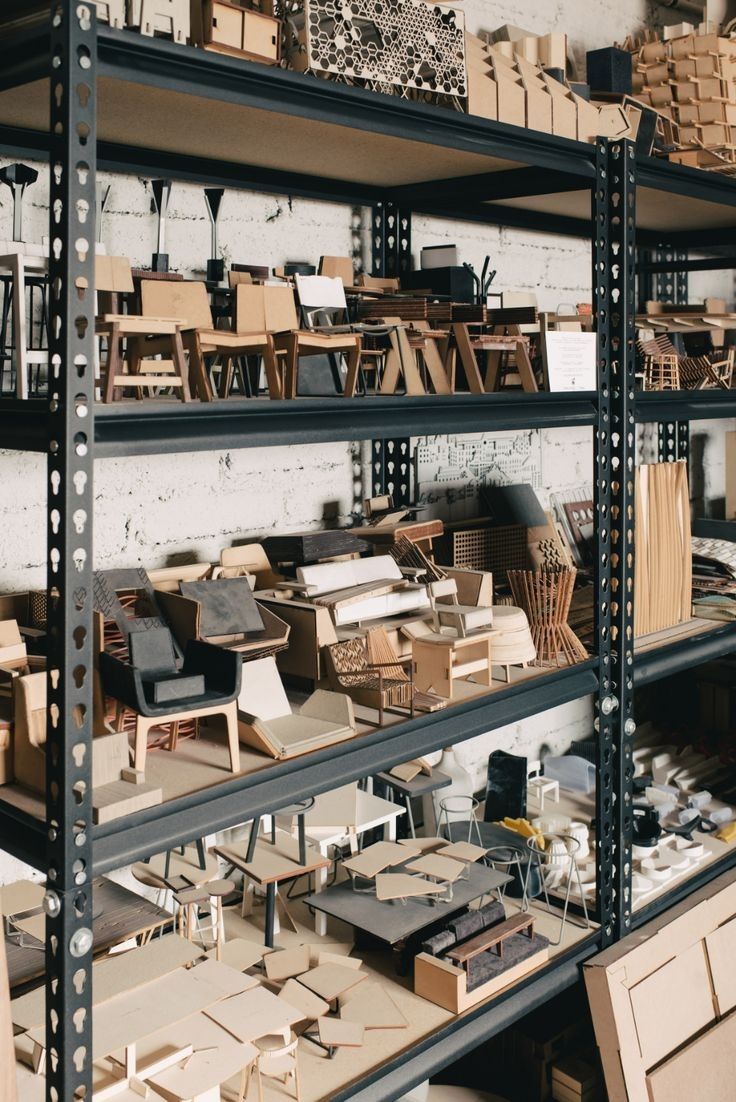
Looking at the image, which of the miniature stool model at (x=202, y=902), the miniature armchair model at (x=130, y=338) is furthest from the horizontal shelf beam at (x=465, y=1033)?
the miniature armchair model at (x=130, y=338)

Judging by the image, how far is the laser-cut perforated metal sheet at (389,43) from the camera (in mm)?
1681

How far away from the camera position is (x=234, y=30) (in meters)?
1.59

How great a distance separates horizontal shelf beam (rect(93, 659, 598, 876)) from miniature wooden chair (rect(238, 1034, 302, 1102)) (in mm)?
411

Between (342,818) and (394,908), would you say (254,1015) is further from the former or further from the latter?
(342,818)

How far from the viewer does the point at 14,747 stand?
1525 mm

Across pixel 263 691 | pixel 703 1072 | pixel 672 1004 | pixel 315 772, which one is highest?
pixel 263 691

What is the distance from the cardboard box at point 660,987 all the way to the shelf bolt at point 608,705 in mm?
487

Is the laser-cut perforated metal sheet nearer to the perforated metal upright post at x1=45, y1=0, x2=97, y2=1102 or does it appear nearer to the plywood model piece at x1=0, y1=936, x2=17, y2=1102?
the perforated metal upright post at x1=45, y1=0, x2=97, y2=1102

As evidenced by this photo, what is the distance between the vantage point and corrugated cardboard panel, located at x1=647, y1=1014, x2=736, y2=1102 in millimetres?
2170

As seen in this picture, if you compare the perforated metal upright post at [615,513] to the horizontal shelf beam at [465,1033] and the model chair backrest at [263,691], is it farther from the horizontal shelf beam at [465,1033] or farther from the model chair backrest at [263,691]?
the model chair backrest at [263,691]

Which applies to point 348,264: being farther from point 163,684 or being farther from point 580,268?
point 580,268

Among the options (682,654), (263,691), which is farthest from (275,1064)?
(682,654)

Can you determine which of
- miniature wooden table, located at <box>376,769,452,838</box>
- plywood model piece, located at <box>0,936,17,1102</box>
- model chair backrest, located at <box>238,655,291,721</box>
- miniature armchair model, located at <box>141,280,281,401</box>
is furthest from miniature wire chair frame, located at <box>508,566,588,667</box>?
plywood model piece, located at <box>0,936,17,1102</box>

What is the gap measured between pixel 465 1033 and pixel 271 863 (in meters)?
0.47
